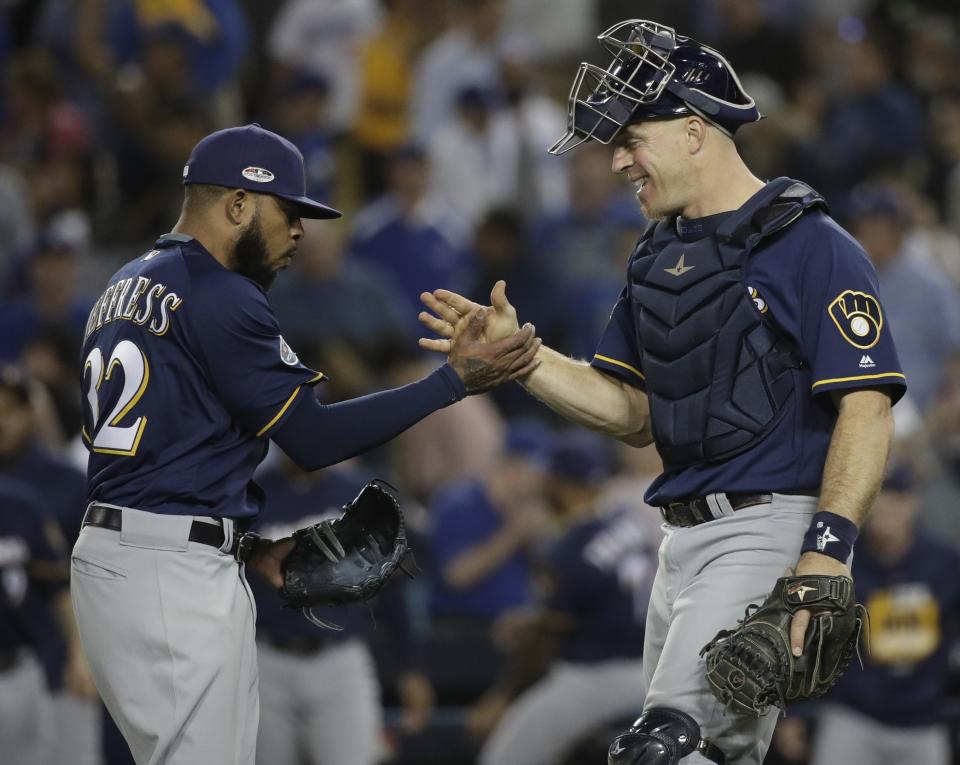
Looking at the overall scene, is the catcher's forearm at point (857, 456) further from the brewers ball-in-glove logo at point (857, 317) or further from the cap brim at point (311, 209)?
the cap brim at point (311, 209)

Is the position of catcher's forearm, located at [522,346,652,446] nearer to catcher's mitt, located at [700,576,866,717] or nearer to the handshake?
the handshake

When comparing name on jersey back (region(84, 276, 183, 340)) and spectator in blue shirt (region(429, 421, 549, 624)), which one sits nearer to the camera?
name on jersey back (region(84, 276, 183, 340))

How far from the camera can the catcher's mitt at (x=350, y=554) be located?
4266mm

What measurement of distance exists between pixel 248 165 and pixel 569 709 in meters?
3.90

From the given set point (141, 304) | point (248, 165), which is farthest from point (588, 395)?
point (141, 304)

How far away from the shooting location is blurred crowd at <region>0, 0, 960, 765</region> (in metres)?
7.26

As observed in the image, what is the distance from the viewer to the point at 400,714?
812cm

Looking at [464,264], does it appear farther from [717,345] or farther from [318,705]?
[717,345]

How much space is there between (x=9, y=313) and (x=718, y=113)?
5651 mm

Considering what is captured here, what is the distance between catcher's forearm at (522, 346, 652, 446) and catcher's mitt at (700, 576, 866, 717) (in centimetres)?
93

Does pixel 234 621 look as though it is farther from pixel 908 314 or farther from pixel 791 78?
pixel 791 78

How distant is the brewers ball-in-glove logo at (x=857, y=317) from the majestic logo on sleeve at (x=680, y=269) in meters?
0.40

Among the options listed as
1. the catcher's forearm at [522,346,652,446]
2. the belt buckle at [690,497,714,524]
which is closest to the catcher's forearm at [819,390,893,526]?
the belt buckle at [690,497,714,524]

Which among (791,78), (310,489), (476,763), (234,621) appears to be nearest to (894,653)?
(476,763)
